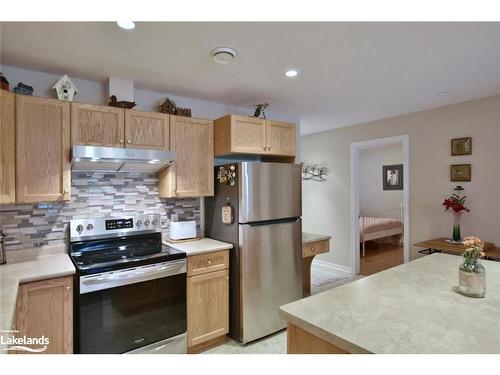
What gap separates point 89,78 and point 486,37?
116 inches

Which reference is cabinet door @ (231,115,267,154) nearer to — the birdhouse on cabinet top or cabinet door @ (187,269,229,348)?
cabinet door @ (187,269,229,348)

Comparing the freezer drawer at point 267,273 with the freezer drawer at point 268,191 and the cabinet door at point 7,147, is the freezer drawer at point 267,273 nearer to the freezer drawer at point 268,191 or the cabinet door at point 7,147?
the freezer drawer at point 268,191

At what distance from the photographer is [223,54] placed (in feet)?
6.62

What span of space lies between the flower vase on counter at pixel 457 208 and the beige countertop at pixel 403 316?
1.67 m

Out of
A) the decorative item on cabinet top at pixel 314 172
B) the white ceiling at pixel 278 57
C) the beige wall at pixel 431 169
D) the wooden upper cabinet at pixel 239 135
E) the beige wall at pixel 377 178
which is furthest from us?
the beige wall at pixel 377 178

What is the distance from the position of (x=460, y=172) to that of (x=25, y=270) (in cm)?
417

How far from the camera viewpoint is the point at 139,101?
9.07 ft

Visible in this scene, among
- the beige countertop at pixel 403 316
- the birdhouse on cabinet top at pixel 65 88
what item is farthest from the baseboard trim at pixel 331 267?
the birdhouse on cabinet top at pixel 65 88

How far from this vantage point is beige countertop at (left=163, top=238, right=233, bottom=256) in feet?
8.07

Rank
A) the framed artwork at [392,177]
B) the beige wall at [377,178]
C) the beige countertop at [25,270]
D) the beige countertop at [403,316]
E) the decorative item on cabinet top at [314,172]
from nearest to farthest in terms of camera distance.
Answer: the beige countertop at [403,316] < the beige countertop at [25,270] < the decorative item on cabinet top at [314,172] < the framed artwork at [392,177] < the beige wall at [377,178]

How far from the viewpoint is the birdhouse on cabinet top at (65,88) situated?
2.23 meters

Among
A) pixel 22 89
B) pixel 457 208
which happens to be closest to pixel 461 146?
pixel 457 208

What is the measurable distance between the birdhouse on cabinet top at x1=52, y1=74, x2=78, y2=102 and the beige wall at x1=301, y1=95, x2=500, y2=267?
12.1 ft
